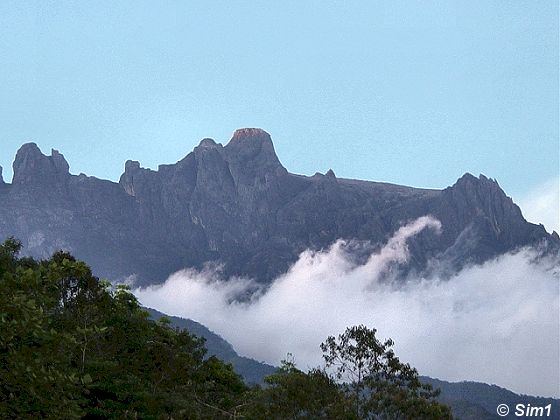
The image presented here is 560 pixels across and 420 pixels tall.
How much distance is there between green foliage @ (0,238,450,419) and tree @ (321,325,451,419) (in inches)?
2.1

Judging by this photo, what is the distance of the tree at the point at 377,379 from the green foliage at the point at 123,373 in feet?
0.18

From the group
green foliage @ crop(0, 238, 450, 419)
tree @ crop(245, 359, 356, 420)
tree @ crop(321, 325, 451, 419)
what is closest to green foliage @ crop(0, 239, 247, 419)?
green foliage @ crop(0, 238, 450, 419)

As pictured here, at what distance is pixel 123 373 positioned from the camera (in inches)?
1490

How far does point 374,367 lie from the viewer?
4059cm

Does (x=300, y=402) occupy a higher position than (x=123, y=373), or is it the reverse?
(x=123, y=373)

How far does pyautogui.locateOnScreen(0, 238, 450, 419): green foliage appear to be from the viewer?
1945cm

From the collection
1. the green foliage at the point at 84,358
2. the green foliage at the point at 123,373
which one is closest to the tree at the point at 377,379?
the green foliage at the point at 123,373

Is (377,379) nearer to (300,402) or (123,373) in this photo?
(300,402)

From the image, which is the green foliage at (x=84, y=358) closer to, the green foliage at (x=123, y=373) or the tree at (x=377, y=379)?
the green foliage at (x=123, y=373)

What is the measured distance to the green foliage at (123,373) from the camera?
766 inches

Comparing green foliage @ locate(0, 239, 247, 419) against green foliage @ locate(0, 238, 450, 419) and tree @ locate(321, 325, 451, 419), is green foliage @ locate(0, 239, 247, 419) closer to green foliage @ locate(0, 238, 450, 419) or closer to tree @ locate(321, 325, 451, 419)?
green foliage @ locate(0, 238, 450, 419)

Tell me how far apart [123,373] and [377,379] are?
12.9 metres

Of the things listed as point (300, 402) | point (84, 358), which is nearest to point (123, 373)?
point (84, 358)

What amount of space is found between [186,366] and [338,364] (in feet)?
30.2
